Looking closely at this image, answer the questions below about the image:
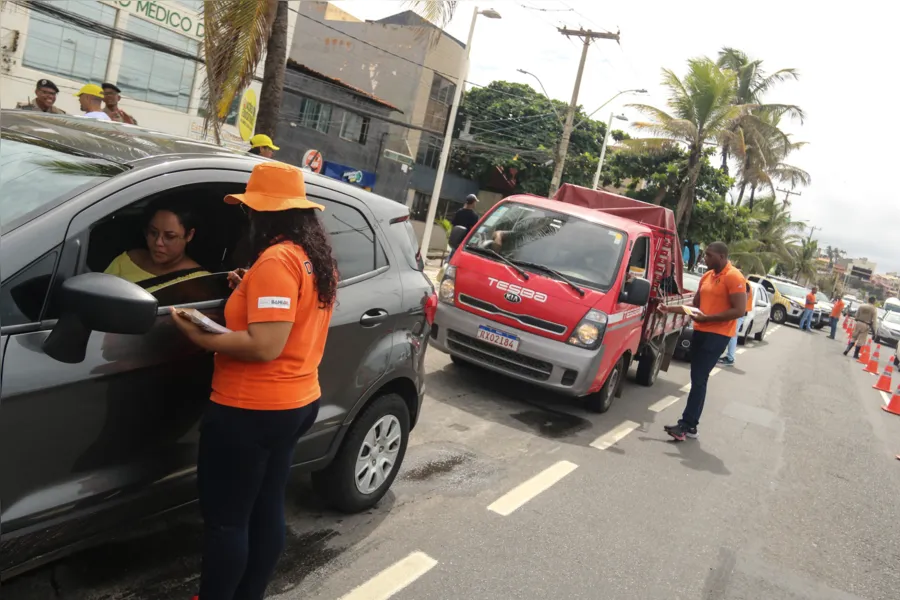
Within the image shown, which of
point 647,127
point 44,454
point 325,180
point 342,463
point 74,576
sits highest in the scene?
point 647,127

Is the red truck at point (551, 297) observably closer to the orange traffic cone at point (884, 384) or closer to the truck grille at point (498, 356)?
the truck grille at point (498, 356)

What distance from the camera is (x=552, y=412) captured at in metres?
7.43

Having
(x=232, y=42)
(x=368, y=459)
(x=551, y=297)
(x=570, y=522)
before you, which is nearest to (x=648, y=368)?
(x=551, y=297)

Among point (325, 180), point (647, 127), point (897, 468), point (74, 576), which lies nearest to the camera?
point (74, 576)

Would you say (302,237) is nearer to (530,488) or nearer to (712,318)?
(530,488)

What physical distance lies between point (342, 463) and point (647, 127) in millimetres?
A: 25005

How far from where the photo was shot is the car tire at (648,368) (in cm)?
968

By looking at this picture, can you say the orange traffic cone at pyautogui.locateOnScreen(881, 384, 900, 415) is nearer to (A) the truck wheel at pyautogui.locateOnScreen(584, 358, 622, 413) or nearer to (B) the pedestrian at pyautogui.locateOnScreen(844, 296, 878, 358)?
(A) the truck wheel at pyautogui.locateOnScreen(584, 358, 622, 413)

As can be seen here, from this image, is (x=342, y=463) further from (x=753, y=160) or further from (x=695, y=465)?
(x=753, y=160)

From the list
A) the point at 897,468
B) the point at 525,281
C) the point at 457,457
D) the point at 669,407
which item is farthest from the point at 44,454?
the point at 897,468

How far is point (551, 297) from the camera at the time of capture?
7023mm

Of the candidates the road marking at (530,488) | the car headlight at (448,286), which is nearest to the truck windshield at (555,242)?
the car headlight at (448,286)

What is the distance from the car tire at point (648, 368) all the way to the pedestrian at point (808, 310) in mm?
20353

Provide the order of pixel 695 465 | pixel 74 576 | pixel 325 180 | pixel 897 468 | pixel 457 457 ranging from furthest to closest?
pixel 897 468 < pixel 695 465 < pixel 457 457 < pixel 325 180 < pixel 74 576
